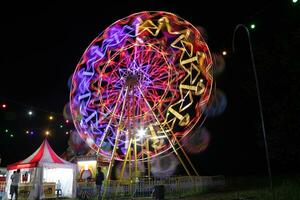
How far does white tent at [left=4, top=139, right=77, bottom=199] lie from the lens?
18.8m

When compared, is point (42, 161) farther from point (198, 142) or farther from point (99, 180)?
point (198, 142)

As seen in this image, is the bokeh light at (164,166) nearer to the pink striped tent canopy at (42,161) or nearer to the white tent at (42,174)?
the white tent at (42,174)

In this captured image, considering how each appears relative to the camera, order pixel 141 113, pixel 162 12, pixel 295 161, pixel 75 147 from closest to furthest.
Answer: pixel 162 12, pixel 141 113, pixel 295 161, pixel 75 147

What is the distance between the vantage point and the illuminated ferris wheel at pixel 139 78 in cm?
2011

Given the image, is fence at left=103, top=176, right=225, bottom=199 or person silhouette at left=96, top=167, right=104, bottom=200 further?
fence at left=103, top=176, right=225, bottom=199

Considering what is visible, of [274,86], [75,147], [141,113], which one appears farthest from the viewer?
[75,147]

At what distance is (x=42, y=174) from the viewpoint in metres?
18.9

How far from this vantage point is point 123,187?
19141 millimetres

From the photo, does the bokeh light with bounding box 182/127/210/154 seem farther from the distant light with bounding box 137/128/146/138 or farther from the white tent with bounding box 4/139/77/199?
the white tent with bounding box 4/139/77/199

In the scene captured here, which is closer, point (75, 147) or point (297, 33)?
point (297, 33)

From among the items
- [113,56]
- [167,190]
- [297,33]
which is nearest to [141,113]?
[113,56]

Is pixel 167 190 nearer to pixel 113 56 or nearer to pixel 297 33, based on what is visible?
pixel 113 56

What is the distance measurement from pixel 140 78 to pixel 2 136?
3457cm

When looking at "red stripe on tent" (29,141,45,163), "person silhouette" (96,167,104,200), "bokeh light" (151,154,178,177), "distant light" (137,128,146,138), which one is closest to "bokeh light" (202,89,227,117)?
"bokeh light" (151,154,178,177)
